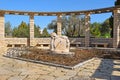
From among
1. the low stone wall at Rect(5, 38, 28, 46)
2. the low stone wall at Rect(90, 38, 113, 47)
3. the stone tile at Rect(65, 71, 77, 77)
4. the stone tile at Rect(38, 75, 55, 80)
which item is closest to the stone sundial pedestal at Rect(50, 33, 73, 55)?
the stone tile at Rect(65, 71, 77, 77)

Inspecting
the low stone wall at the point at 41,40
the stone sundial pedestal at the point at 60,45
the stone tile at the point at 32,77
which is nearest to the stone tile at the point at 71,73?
the stone tile at the point at 32,77

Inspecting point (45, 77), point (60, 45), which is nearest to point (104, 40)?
point (60, 45)

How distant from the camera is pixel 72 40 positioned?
2533cm

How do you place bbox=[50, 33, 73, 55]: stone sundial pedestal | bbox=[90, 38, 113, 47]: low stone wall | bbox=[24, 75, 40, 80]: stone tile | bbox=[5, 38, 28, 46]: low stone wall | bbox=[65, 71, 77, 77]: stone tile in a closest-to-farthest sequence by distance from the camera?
bbox=[24, 75, 40, 80]: stone tile → bbox=[65, 71, 77, 77]: stone tile → bbox=[50, 33, 73, 55]: stone sundial pedestal → bbox=[90, 38, 113, 47]: low stone wall → bbox=[5, 38, 28, 46]: low stone wall

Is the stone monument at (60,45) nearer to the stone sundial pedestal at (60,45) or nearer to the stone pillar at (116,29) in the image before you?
the stone sundial pedestal at (60,45)

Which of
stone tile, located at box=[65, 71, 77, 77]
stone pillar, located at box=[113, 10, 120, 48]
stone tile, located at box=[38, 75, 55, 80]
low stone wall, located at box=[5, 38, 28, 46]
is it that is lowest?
stone tile, located at box=[38, 75, 55, 80]

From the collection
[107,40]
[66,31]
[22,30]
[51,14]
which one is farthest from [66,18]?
[107,40]

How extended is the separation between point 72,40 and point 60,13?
11.6 ft

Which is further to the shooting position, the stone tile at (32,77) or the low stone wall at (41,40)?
the low stone wall at (41,40)

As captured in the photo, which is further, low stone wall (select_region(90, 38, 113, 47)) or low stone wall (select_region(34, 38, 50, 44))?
low stone wall (select_region(34, 38, 50, 44))

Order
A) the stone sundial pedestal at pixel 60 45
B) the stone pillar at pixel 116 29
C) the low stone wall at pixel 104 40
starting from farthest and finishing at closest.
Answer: the low stone wall at pixel 104 40
the stone pillar at pixel 116 29
the stone sundial pedestal at pixel 60 45

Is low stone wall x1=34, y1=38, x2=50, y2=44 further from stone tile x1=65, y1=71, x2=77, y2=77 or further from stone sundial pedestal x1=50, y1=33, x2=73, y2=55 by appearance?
stone tile x1=65, y1=71, x2=77, y2=77

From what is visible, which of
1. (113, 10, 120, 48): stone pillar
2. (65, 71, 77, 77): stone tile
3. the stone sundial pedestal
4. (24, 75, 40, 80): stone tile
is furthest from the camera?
(113, 10, 120, 48): stone pillar

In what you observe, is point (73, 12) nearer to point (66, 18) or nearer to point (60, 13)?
point (60, 13)
